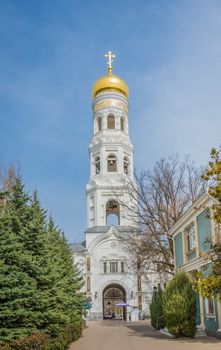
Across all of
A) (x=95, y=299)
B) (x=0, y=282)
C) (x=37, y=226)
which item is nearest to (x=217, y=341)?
(x=37, y=226)

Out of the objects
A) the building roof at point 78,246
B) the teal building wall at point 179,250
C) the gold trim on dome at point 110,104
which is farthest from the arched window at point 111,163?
the teal building wall at point 179,250

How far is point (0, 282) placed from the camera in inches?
445

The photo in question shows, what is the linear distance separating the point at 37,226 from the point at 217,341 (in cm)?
897

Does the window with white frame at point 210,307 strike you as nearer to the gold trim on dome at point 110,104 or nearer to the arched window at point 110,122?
the gold trim on dome at point 110,104

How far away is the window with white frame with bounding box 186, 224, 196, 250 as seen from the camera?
2385 centimetres

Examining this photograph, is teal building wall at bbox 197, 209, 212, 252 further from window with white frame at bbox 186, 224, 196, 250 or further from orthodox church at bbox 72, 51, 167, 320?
orthodox church at bbox 72, 51, 167, 320

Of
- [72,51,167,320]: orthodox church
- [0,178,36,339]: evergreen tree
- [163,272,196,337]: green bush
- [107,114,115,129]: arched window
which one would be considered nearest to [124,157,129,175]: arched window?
[72,51,167,320]: orthodox church

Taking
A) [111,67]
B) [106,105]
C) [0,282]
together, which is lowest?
[0,282]

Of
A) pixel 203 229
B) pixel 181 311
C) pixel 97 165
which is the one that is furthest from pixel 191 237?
pixel 97 165

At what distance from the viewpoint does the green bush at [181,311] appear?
766 inches

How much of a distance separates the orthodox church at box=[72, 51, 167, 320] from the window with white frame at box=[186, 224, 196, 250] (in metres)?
21.9

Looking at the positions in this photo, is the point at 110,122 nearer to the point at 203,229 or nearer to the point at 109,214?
the point at 109,214

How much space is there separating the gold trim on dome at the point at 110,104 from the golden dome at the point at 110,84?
5.83 feet

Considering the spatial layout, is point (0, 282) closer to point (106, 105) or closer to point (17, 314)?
point (17, 314)
